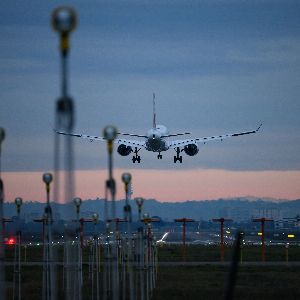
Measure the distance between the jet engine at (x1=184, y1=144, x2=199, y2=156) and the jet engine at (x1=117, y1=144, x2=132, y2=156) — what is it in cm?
729

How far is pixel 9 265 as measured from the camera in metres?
70.2

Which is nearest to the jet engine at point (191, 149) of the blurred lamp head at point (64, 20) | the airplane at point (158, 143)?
the airplane at point (158, 143)

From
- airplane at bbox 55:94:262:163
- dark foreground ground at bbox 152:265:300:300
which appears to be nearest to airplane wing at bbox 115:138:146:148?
airplane at bbox 55:94:262:163

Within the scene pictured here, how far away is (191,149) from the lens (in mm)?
119188

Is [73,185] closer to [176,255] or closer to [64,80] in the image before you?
[64,80]

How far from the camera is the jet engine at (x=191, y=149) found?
119m

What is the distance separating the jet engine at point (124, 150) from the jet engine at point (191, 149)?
729 cm

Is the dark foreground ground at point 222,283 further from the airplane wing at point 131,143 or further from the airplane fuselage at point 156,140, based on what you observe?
the airplane wing at point 131,143

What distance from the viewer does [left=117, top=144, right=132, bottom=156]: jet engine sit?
118000 mm

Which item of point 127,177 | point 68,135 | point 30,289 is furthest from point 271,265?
point 68,135

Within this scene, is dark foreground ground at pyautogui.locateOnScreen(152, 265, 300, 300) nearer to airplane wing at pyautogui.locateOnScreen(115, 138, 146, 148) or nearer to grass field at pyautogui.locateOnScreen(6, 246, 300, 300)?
grass field at pyautogui.locateOnScreen(6, 246, 300, 300)

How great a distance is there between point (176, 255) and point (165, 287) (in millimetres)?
36672

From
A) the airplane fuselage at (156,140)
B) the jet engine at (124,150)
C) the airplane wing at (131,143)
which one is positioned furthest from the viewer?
the airplane wing at (131,143)

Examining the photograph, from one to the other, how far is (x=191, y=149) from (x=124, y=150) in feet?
28.1
